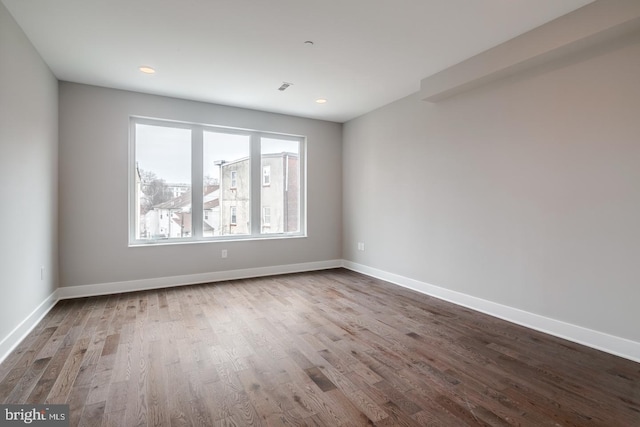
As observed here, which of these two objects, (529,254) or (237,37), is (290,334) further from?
(237,37)

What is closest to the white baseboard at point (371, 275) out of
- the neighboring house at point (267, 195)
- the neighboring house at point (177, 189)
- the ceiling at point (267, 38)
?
the neighboring house at point (267, 195)

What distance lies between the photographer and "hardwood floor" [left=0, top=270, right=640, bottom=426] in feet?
5.50

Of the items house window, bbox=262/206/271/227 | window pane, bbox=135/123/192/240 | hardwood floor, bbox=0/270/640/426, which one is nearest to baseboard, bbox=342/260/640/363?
hardwood floor, bbox=0/270/640/426

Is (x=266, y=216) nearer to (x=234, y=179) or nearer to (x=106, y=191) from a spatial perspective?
(x=234, y=179)

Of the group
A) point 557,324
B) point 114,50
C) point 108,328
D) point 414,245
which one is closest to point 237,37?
point 114,50

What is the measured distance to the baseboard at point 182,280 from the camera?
3.78 m

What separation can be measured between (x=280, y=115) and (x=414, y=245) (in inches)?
119

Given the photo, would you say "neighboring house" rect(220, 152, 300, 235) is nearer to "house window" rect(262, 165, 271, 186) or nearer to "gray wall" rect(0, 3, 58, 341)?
"house window" rect(262, 165, 271, 186)

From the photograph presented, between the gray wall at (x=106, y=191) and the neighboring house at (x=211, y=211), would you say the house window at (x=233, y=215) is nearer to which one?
the neighboring house at (x=211, y=211)

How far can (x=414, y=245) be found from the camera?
4.14 m

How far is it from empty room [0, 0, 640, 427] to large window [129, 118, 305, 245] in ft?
0.13

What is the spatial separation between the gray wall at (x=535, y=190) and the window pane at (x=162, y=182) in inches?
123

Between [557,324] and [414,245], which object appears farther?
[414,245]

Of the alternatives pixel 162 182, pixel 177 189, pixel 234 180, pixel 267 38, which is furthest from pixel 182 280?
pixel 267 38
